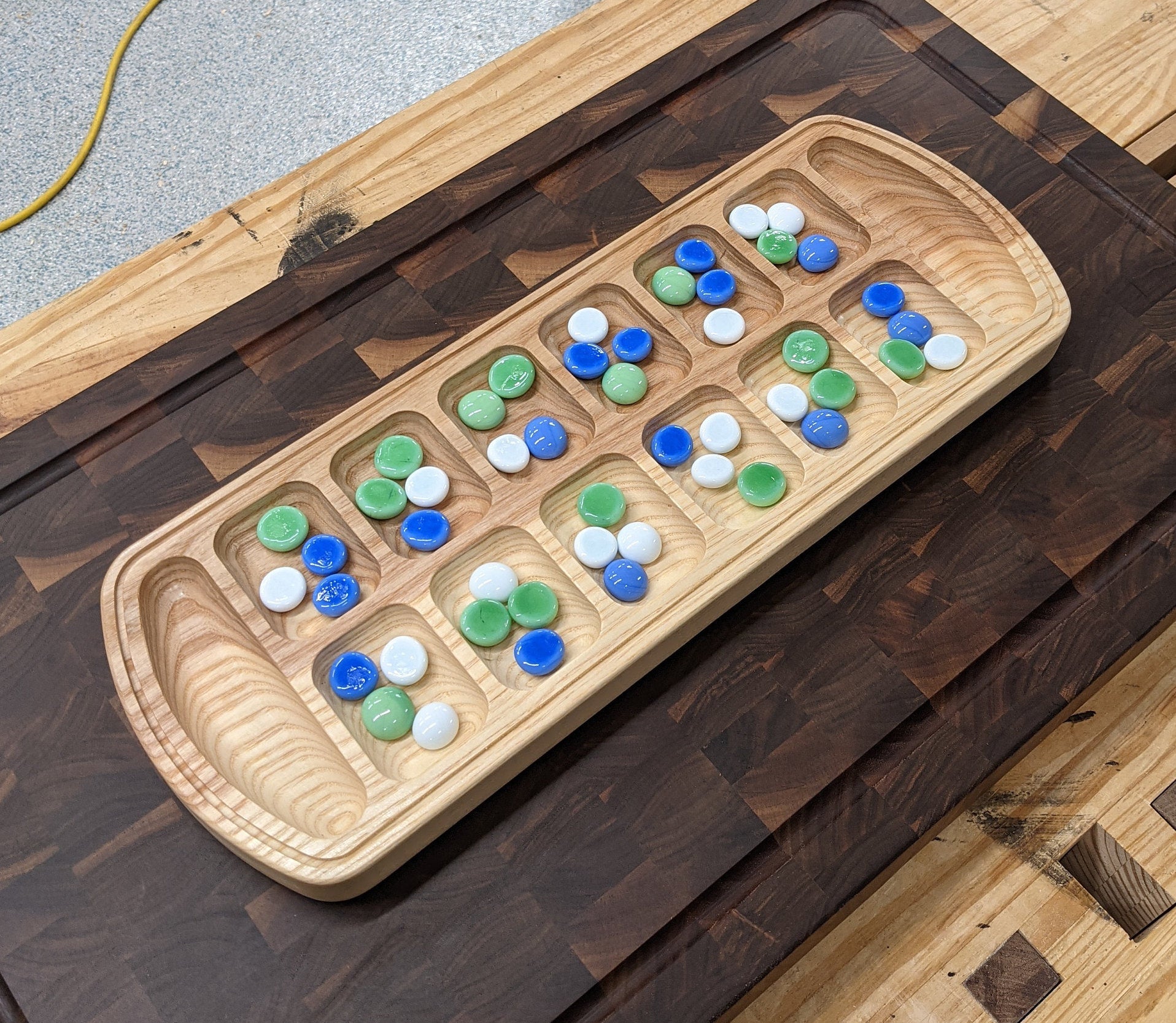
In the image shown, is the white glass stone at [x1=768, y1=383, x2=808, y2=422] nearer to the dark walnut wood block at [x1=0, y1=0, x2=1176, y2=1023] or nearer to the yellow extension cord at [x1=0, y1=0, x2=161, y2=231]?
the dark walnut wood block at [x1=0, y1=0, x2=1176, y2=1023]

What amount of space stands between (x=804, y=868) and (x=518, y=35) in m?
1.44

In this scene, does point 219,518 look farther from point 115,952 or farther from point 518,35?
point 518,35

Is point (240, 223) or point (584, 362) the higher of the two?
point (240, 223)

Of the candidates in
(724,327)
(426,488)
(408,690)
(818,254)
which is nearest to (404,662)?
(408,690)

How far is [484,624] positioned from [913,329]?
392 millimetres

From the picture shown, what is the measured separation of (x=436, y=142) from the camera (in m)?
0.98

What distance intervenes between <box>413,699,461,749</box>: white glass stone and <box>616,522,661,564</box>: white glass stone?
0.53ft

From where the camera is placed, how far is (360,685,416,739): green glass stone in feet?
2.32

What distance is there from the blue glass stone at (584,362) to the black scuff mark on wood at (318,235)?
0.25 meters

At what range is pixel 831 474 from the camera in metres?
0.76

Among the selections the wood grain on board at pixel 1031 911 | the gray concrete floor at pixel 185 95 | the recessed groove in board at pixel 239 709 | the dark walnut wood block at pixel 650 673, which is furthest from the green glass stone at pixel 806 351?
the gray concrete floor at pixel 185 95

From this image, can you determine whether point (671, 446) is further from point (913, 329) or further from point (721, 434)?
point (913, 329)

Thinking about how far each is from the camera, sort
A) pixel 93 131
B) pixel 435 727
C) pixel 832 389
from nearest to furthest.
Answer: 1. pixel 435 727
2. pixel 832 389
3. pixel 93 131

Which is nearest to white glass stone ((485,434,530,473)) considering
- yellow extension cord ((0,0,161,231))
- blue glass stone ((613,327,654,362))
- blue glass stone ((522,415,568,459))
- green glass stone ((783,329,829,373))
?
blue glass stone ((522,415,568,459))
